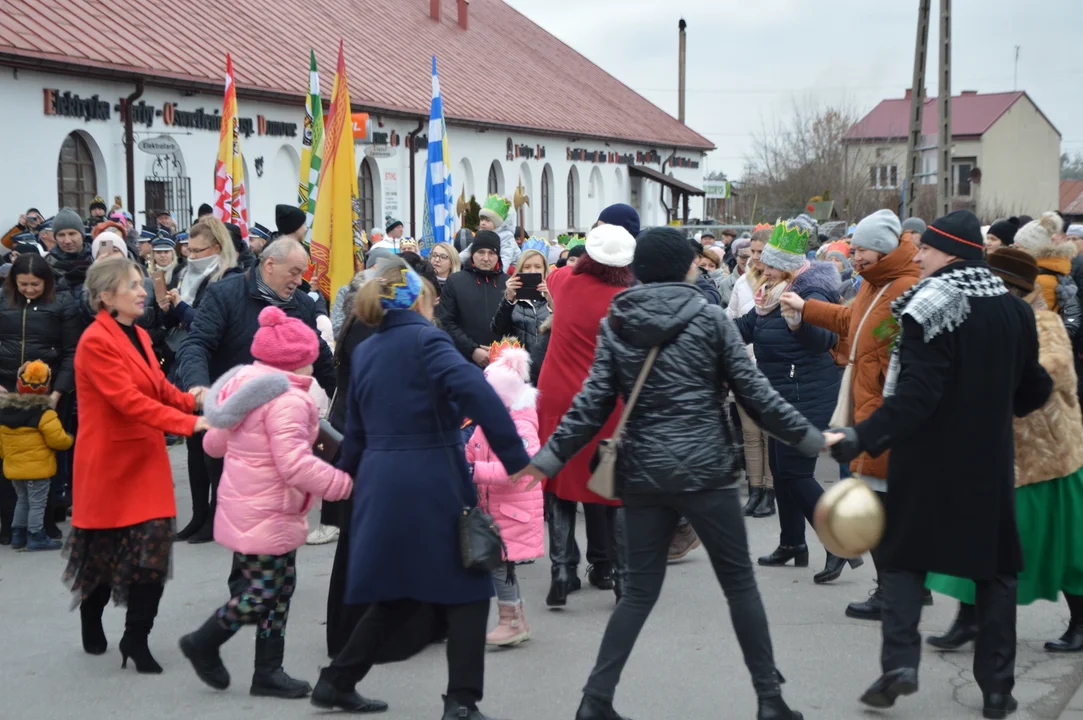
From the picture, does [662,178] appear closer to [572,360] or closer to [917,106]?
[917,106]

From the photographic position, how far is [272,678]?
5.39m

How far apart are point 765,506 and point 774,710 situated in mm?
4771

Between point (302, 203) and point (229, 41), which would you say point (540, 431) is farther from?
point (229, 41)

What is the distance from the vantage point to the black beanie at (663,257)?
495cm

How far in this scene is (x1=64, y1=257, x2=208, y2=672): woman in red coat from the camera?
564cm

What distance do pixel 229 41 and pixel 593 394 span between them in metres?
22.1

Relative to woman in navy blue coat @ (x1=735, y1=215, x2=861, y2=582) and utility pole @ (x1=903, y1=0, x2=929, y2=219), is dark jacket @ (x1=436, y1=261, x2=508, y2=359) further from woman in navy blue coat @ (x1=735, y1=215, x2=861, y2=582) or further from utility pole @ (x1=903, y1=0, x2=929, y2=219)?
utility pole @ (x1=903, y1=0, x2=929, y2=219)

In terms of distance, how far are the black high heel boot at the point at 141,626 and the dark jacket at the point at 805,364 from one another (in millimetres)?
3571

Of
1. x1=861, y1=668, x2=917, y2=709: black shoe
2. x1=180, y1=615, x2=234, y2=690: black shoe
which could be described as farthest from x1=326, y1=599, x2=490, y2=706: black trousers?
x1=861, y1=668, x2=917, y2=709: black shoe

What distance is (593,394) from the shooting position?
5.00 m

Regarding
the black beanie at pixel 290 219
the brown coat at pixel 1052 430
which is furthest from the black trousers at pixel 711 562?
the black beanie at pixel 290 219

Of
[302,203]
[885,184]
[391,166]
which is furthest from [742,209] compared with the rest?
[302,203]

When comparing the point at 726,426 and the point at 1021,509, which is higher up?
the point at 726,426

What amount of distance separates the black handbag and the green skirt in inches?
84.7
